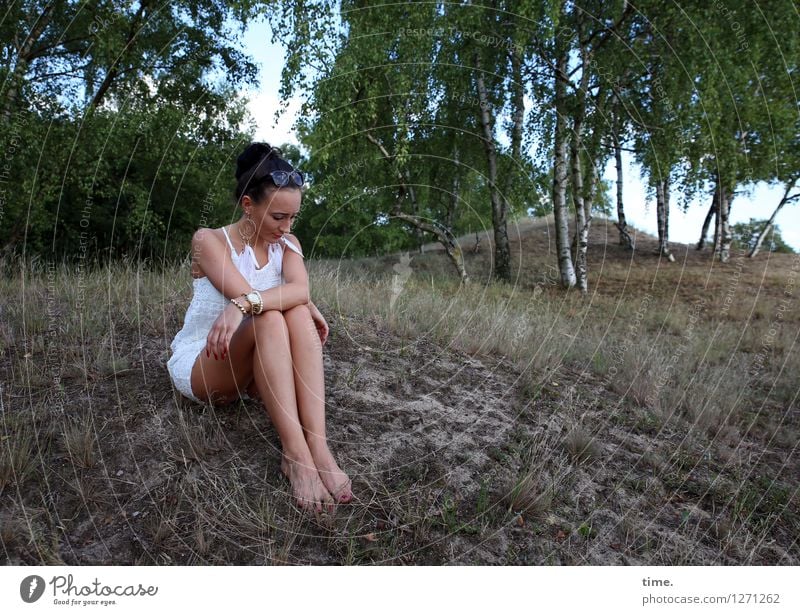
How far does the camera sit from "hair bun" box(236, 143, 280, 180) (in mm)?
2576

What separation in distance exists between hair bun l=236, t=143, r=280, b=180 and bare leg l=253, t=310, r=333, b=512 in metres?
0.73

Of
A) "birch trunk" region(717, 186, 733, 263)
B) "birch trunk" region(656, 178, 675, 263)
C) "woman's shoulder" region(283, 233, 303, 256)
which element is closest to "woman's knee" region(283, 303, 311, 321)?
"woman's shoulder" region(283, 233, 303, 256)

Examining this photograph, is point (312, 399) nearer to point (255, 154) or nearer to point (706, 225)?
point (255, 154)

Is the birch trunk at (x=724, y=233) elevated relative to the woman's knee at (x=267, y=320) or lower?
elevated

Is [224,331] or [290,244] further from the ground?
[290,244]

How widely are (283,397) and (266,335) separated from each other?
30cm

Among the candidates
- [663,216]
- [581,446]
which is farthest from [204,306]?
[663,216]

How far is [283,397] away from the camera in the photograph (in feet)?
8.16

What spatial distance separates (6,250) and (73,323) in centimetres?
456

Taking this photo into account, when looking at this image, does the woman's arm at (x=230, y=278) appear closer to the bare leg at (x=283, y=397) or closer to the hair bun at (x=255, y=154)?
the bare leg at (x=283, y=397)

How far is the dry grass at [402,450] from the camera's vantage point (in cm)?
237

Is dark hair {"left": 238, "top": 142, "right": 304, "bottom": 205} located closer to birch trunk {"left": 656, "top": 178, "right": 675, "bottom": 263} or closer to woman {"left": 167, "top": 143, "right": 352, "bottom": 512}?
woman {"left": 167, "top": 143, "right": 352, "bottom": 512}

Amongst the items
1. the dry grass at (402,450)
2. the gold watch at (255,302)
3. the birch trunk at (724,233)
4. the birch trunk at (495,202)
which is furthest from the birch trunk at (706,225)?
the gold watch at (255,302)

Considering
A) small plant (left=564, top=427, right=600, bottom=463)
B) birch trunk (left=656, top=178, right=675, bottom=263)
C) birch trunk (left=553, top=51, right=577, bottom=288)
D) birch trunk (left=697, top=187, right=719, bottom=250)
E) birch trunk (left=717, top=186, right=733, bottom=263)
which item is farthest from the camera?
birch trunk (left=697, top=187, right=719, bottom=250)
